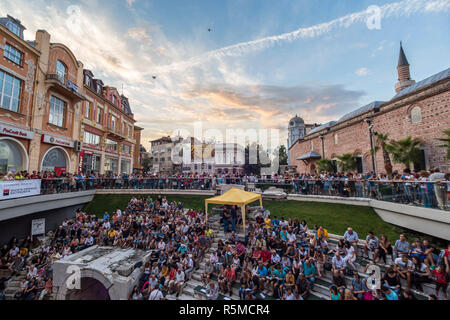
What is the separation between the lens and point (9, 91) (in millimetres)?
14008

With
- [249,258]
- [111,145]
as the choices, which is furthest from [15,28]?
[249,258]

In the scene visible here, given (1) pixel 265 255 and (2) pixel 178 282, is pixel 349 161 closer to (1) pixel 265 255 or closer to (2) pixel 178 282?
(1) pixel 265 255

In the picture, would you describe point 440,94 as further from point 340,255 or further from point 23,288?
point 23,288

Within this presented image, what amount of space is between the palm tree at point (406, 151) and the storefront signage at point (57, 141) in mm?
25439

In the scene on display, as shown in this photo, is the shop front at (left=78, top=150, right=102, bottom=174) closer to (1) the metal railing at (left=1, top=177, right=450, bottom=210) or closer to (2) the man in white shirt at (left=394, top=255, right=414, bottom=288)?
(1) the metal railing at (left=1, top=177, right=450, bottom=210)

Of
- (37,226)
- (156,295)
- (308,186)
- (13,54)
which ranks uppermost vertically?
(13,54)

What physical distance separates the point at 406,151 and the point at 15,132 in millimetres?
26081

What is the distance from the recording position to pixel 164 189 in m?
18.6

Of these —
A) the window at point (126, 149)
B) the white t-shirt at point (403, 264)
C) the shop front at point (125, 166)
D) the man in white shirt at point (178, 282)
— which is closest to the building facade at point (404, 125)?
the white t-shirt at point (403, 264)

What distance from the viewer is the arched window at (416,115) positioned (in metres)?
12.9

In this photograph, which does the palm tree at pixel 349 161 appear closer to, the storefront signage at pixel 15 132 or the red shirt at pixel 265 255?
the red shirt at pixel 265 255

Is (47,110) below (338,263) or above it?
above

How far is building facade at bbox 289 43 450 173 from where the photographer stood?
11.7m
